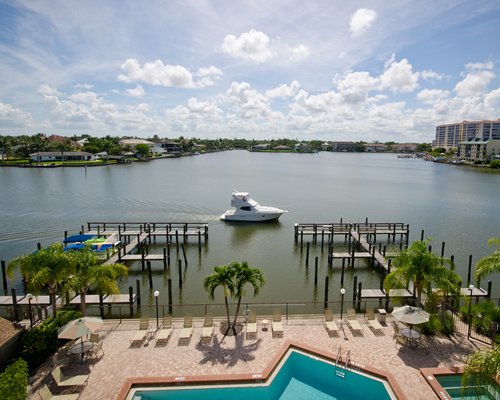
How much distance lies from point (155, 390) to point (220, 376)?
2.52m

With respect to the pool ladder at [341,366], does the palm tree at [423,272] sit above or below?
above

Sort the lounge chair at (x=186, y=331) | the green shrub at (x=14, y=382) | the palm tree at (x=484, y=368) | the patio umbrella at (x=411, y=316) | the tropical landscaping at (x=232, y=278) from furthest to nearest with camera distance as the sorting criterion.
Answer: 1. the tropical landscaping at (x=232, y=278)
2. the lounge chair at (x=186, y=331)
3. the patio umbrella at (x=411, y=316)
4. the green shrub at (x=14, y=382)
5. the palm tree at (x=484, y=368)

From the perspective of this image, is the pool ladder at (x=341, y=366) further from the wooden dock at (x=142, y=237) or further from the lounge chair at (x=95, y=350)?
the wooden dock at (x=142, y=237)

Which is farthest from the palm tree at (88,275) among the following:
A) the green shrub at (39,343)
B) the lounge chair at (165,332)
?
the lounge chair at (165,332)

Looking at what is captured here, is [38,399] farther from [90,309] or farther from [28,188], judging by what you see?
[28,188]

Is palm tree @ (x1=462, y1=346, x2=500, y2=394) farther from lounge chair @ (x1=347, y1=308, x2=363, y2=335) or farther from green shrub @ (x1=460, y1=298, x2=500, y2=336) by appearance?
green shrub @ (x1=460, y1=298, x2=500, y2=336)

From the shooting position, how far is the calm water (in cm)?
2973

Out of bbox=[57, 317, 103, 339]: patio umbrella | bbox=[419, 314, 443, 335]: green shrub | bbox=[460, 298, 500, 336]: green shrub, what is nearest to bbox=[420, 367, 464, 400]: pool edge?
bbox=[419, 314, 443, 335]: green shrub

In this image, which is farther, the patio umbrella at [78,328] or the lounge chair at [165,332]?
the lounge chair at [165,332]

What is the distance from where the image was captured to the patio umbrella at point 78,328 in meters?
14.6

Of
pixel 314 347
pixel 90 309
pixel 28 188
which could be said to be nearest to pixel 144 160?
pixel 28 188

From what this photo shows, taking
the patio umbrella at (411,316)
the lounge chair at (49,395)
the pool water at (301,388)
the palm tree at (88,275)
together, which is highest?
the palm tree at (88,275)

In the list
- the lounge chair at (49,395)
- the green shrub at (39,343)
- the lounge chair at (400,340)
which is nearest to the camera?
the lounge chair at (49,395)

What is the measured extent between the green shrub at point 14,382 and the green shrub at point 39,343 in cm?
140
